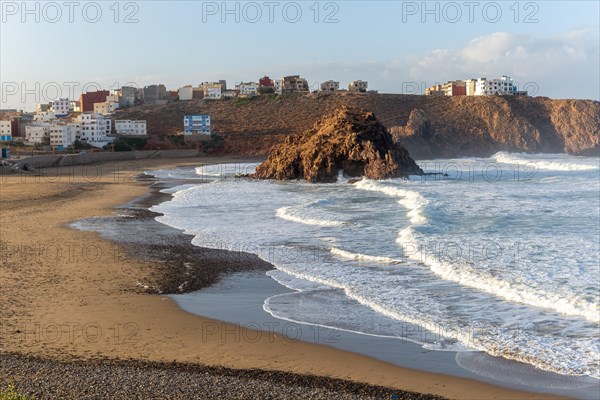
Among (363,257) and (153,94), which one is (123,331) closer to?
(363,257)

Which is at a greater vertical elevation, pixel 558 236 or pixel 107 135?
pixel 107 135

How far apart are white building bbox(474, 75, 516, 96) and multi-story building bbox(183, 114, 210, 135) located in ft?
192

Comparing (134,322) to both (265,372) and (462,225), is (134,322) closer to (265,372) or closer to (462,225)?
(265,372)

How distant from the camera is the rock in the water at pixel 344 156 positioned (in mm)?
42406

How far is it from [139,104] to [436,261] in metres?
117

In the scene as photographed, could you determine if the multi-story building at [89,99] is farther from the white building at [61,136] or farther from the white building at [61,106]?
the white building at [61,136]

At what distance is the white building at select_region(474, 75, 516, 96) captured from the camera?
122625 millimetres

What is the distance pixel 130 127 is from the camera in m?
88.9

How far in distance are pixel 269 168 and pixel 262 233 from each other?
25.7 meters

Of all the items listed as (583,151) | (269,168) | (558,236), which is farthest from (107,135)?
(558,236)

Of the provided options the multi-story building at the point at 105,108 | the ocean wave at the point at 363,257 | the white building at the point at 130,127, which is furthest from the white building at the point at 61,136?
the ocean wave at the point at 363,257

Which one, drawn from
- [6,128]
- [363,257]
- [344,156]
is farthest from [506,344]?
[6,128]

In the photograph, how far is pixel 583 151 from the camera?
88.0 metres

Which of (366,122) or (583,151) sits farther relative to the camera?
(583,151)
